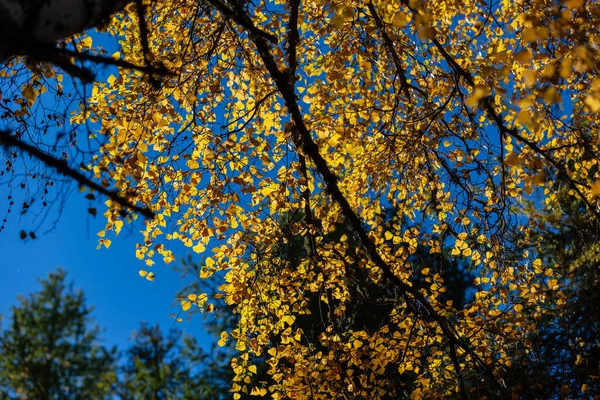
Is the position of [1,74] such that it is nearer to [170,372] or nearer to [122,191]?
[122,191]

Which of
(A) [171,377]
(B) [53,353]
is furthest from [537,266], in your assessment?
(B) [53,353]

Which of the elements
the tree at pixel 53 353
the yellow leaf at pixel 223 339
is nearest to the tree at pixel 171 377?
the tree at pixel 53 353

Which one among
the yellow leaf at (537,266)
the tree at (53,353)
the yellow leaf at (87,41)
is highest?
the tree at (53,353)

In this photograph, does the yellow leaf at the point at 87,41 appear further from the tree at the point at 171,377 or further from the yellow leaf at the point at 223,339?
the tree at the point at 171,377

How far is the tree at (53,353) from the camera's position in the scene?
18984mm

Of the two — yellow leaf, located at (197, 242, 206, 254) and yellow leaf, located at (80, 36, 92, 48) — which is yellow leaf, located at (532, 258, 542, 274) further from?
yellow leaf, located at (80, 36, 92, 48)

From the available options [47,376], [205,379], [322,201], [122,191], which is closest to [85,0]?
[122,191]

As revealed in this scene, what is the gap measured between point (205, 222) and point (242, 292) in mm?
905

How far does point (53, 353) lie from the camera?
779 inches

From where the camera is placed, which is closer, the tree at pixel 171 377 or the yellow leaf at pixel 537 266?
the yellow leaf at pixel 537 266

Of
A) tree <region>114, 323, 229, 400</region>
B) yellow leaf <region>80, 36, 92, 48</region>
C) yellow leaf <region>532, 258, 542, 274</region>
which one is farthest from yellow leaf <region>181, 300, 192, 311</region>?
tree <region>114, 323, 229, 400</region>

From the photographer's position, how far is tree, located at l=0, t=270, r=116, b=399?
1898 cm

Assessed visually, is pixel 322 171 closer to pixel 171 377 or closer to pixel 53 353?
pixel 171 377

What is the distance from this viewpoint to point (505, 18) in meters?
7.25
